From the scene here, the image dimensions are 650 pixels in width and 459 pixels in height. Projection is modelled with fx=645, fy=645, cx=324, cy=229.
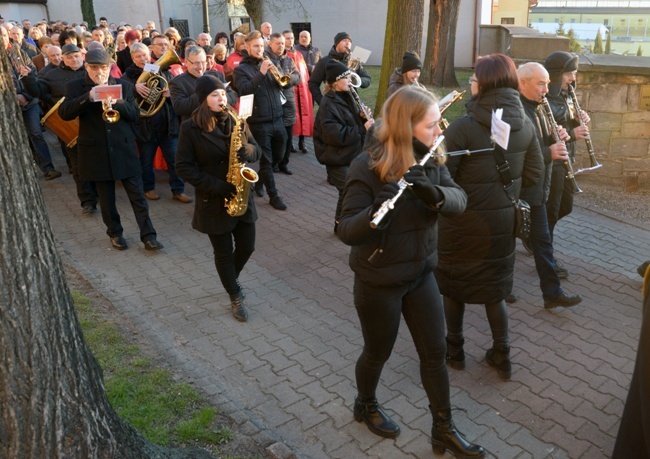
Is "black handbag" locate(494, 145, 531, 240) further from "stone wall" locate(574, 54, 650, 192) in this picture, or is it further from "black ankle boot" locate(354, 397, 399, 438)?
"stone wall" locate(574, 54, 650, 192)

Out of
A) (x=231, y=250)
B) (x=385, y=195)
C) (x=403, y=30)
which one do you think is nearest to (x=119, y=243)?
(x=231, y=250)

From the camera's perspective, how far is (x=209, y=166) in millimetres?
5242

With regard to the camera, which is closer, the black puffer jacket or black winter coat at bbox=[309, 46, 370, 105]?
the black puffer jacket

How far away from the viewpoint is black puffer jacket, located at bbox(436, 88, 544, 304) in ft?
14.0

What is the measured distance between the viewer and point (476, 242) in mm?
4285

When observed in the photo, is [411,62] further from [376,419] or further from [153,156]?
[376,419]

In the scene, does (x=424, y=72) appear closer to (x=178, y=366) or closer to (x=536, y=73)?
(x=536, y=73)

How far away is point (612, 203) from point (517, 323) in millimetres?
3934

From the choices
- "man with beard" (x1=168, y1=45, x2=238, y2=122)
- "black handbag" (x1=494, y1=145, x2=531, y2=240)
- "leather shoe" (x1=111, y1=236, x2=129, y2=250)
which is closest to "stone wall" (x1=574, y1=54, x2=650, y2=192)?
"man with beard" (x1=168, y1=45, x2=238, y2=122)

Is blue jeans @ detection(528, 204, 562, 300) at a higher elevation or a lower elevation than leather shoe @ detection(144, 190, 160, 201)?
higher

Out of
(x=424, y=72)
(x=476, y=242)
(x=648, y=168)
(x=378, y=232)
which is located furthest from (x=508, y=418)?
(x=424, y=72)

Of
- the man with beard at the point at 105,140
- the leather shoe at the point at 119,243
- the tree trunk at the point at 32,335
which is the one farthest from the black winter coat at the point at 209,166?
the tree trunk at the point at 32,335

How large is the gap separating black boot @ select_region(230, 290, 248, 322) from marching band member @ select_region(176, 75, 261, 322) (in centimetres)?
38

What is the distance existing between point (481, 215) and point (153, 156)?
5662 millimetres
